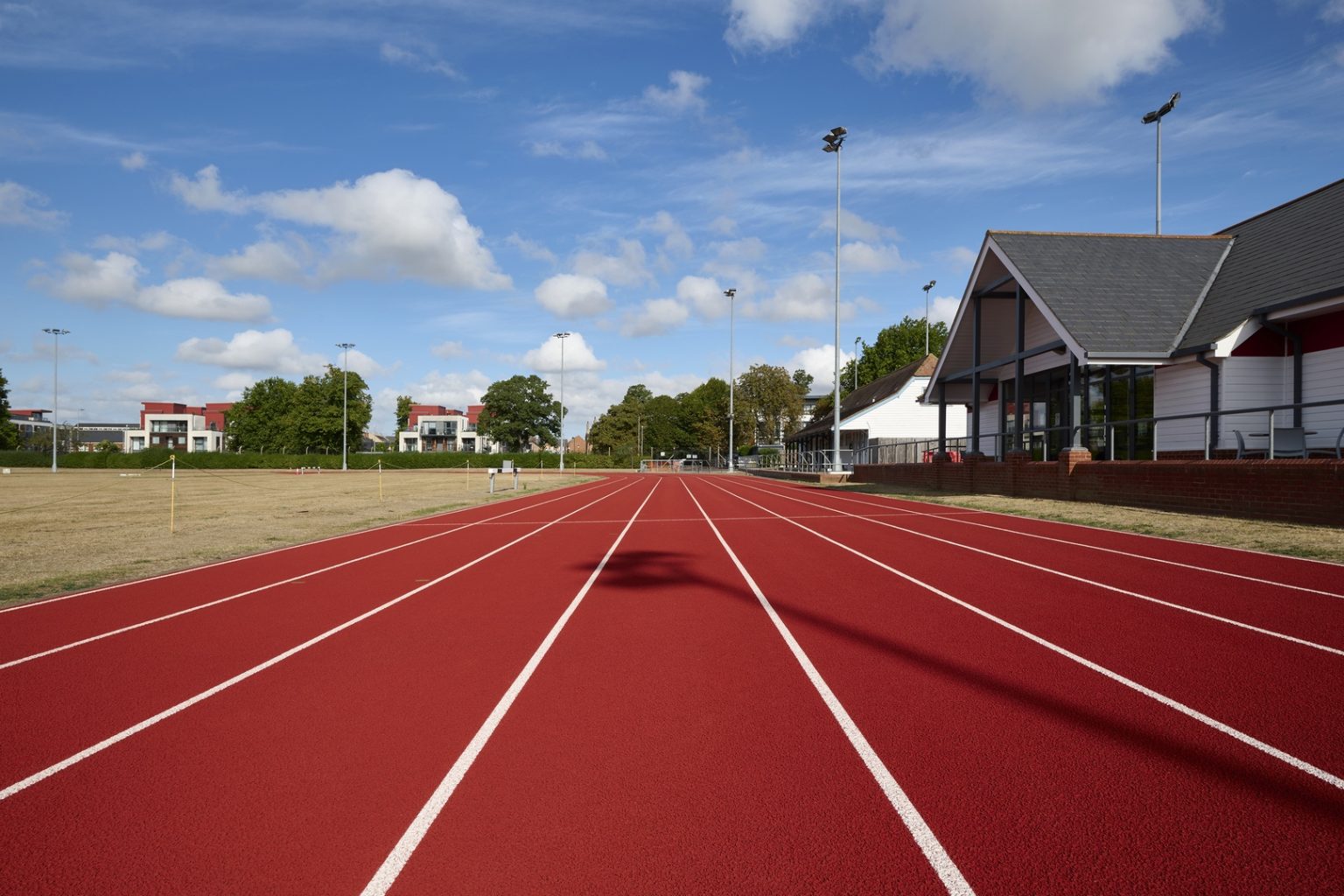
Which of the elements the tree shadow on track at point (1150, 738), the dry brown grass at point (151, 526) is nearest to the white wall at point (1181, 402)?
the tree shadow on track at point (1150, 738)

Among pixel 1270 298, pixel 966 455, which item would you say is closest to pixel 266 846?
pixel 1270 298

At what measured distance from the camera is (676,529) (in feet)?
50.1

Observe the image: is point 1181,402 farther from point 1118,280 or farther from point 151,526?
point 151,526

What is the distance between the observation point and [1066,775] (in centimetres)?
367

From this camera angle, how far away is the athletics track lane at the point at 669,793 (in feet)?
9.50

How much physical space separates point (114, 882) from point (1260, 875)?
415 centimetres

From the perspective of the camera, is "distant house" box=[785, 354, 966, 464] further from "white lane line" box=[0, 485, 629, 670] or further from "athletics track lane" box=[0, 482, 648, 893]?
"athletics track lane" box=[0, 482, 648, 893]

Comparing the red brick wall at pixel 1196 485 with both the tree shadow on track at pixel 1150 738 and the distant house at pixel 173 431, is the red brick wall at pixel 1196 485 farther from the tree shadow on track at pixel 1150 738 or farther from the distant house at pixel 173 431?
the distant house at pixel 173 431

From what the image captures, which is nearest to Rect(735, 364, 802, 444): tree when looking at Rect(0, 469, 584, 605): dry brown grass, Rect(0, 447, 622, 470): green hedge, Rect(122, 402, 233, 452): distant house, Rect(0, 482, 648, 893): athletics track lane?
Rect(0, 447, 622, 470): green hedge

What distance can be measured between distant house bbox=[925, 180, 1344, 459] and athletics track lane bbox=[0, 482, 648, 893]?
1394 cm

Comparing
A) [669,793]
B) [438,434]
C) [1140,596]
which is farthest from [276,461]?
[669,793]

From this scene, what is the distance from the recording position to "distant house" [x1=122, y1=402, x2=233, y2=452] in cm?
12975

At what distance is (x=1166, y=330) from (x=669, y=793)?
19684 millimetres

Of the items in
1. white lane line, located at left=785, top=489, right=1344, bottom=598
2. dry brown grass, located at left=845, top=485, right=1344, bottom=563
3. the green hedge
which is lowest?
the green hedge
